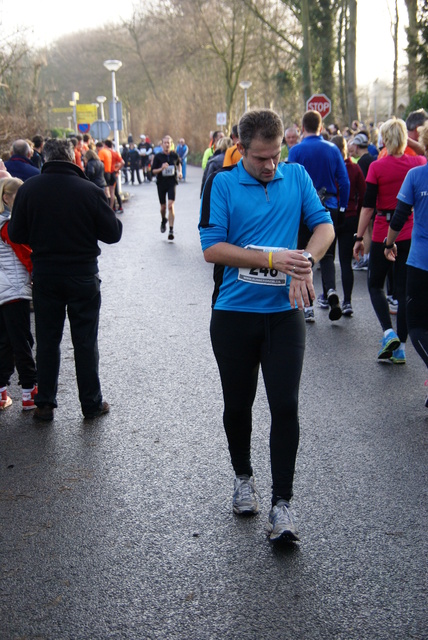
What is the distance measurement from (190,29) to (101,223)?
150 feet

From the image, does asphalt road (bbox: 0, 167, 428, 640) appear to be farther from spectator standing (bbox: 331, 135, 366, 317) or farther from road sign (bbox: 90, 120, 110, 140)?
road sign (bbox: 90, 120, 110, 140)

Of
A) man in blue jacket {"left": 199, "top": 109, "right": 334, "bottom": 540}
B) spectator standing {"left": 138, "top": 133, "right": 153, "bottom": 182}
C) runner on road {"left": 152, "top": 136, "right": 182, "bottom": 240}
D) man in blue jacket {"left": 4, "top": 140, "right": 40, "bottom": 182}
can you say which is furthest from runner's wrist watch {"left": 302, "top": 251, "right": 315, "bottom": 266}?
spectator standing {"left": 138, "top": 133, "right": 153, "bottom": 182}

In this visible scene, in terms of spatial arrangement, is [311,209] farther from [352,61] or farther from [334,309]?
[352,61]

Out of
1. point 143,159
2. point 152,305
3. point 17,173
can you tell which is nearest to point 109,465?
point 152,305

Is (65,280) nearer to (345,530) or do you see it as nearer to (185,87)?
(345,530)

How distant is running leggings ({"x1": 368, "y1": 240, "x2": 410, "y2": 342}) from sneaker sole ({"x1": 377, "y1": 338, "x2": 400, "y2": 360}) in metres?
0.13

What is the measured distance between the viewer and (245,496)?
4.16 meters

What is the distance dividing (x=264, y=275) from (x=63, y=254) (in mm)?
2254

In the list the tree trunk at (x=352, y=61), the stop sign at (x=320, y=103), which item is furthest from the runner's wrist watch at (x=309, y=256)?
the tree trunk at (x=352, y=61)

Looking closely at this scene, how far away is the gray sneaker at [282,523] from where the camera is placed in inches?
148

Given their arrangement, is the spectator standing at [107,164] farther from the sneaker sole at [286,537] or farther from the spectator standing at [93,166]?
the sneaker sole at [286,537]

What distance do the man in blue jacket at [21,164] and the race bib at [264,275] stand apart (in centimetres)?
756

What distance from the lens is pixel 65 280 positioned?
5.62 meters

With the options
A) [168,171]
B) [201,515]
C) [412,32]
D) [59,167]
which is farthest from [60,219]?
[412,32]
